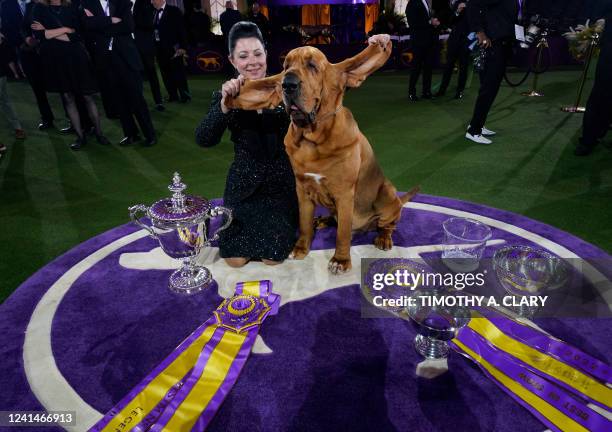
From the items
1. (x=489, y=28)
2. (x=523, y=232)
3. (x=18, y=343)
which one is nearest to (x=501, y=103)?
(x=489, y=28)

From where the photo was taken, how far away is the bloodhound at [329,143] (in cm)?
183

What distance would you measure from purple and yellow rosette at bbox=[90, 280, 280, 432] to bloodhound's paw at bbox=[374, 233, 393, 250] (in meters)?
0.88

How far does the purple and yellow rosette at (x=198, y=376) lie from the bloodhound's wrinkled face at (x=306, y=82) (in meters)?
1.03

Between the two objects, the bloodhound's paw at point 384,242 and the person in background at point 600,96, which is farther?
the person in background at point 600,96

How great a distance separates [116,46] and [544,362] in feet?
17.4

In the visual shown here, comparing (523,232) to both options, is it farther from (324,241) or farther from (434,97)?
(434,97)

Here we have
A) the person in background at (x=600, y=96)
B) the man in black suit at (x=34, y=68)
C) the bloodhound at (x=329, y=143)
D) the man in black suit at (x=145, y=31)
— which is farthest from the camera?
the man in black suit at (x=145, y=31)

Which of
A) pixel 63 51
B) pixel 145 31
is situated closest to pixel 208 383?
pixel 63 51

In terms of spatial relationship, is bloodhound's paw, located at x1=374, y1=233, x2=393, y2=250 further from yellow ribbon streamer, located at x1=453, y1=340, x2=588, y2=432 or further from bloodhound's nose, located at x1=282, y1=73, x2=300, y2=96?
bloodhound's nose, located at x1=282, y1=73, x2=300, y2=96

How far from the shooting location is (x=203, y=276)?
246cm

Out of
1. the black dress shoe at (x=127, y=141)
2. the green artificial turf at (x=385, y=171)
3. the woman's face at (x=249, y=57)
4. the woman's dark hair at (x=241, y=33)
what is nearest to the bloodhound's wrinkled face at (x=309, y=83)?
the woman's face at (x=249, y=57)

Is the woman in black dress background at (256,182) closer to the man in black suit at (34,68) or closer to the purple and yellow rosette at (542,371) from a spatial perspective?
the purple and yellow rosette at (542,371)

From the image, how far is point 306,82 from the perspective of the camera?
1.80m

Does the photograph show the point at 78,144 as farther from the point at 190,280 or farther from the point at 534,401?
the point at 534,401
